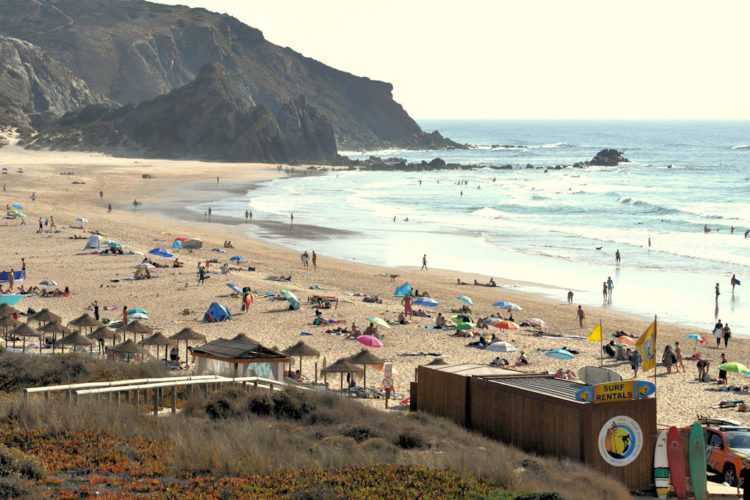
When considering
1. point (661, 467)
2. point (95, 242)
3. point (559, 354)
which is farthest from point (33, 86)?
point (661, 467)

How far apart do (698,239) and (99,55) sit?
14079 centimetres

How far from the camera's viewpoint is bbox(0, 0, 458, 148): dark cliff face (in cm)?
16312

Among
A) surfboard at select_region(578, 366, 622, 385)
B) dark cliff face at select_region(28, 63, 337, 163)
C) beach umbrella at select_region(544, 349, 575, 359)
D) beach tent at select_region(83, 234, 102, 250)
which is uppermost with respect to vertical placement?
dark cliff face at select_region(28, 63, 337, 163)

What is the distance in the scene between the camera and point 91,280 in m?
31.6

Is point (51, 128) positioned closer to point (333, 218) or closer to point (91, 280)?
point (333, 218)

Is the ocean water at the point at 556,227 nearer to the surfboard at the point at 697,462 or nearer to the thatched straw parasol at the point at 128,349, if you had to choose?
the surfboard at the point at 697,462

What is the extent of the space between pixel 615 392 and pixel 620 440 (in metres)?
0.68

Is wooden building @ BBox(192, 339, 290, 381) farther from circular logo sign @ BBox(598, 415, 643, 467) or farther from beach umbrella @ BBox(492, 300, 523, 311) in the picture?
beach umbrella @ BBox(492, 300, 523, 311)

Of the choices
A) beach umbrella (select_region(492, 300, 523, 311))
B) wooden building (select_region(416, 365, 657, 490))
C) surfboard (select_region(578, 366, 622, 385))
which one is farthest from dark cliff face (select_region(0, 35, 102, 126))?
surfboard (select_region(578, 366, 622, 385))

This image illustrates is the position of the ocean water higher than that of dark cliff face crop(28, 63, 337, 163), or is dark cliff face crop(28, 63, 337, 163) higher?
dark cliff face crop(28, 63, 337, 163)

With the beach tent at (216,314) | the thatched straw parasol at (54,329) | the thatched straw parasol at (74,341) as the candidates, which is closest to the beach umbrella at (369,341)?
the beach tent at (216,314)

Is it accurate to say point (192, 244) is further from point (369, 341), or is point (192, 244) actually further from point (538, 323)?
point (369, 341)

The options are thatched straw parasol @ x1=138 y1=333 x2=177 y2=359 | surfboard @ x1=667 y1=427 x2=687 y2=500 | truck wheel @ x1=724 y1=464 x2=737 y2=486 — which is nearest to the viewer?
surfboard @ x1=667 y1=427 x2=687 y2=500

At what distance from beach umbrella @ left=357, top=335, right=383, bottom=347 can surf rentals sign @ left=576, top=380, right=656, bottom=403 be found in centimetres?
1099
